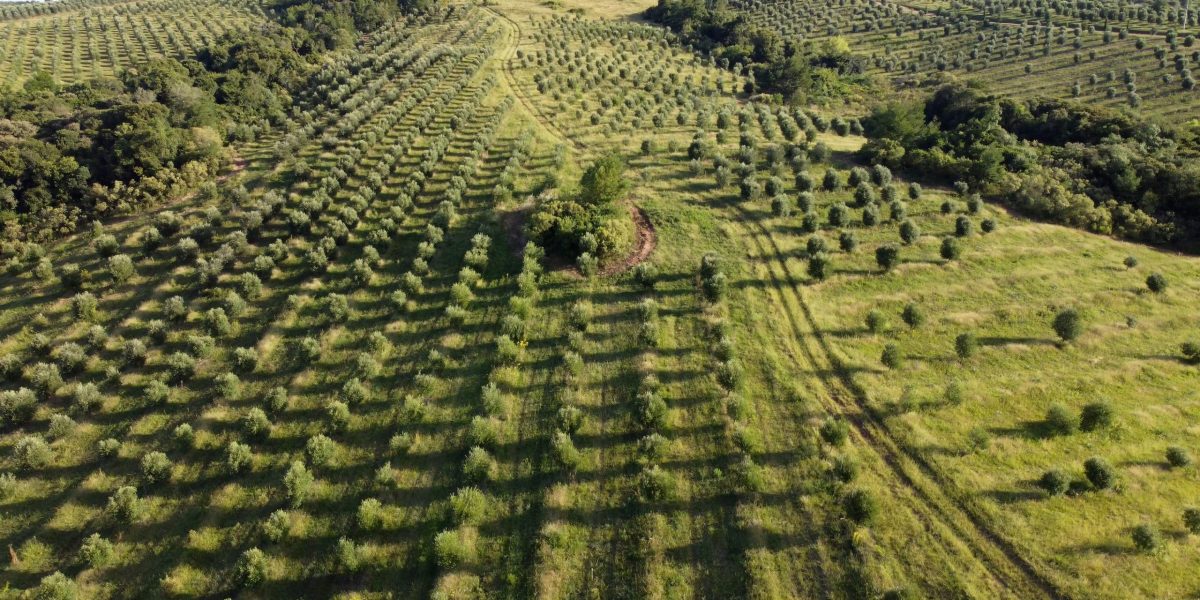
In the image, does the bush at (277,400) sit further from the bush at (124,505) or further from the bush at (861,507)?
the bush at (861,507)

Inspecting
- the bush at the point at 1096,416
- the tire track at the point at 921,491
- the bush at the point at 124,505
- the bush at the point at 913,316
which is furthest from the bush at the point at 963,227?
the bush at the point at 124,505


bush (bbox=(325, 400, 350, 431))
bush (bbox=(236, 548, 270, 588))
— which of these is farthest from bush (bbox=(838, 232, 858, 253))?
bush (bbox=(236, 548, 270, 588))

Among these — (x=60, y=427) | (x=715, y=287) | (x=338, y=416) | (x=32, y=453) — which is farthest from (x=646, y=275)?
(x=32, y=453)

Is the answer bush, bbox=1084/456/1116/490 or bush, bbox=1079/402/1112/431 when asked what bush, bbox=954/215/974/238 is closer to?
bush, bbox=1079/402/1112/431

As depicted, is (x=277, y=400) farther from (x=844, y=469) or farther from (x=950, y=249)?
(x=950, y=249)

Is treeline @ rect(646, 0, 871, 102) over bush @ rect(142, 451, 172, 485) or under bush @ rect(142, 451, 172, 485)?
over

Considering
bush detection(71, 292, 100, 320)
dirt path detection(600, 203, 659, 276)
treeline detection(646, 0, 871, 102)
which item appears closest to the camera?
bush detection(71, 292, 100, 320)
